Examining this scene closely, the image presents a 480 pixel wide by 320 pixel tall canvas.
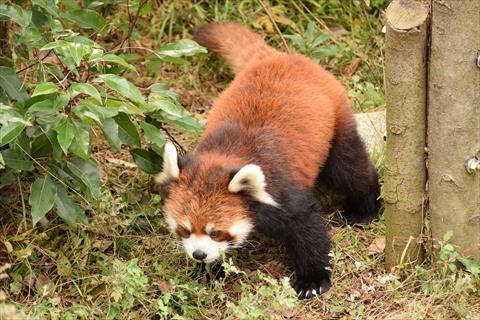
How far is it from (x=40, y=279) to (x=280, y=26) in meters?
2.74

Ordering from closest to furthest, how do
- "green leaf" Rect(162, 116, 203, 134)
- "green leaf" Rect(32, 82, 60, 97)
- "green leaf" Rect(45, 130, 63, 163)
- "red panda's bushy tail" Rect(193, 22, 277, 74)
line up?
"green leaf" Rect(32, 82, 60, 97)
"green leaf" Rect(45, 130, 63, 163)
"green leaf" Rect(162, 116, 203, 134)
"red panda's bushy tail" Rect(193, 22, 277, 74)

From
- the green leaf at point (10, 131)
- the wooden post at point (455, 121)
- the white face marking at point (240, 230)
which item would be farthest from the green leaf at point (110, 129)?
the wooden post at point (455, 121)

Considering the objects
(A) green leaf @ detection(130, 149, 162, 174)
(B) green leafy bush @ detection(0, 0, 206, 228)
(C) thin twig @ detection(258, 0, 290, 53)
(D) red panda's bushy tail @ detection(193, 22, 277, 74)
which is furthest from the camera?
(C) thin twig @ detection(258, 0, 290, 53)

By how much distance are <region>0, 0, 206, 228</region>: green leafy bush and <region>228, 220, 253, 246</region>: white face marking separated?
556mm

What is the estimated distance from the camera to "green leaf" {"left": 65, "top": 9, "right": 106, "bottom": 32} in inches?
152

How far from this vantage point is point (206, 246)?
3.67 metres

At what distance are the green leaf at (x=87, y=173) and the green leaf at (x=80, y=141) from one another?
11.7 inches

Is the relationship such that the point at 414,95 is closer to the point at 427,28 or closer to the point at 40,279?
the point at 427,28

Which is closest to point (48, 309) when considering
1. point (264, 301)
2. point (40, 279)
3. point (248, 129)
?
point (40, 279)

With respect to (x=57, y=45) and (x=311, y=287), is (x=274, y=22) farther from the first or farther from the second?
(x=57, y=45)

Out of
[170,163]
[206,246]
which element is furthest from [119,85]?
[206,246]

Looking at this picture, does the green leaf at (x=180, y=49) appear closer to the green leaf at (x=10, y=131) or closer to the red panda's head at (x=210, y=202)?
the red panda's head at (x=210, y=202)

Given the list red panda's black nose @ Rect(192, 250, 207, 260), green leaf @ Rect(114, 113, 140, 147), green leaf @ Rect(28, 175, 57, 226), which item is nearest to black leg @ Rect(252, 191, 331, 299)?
red panda's black nose @ Rect(192, 250, 207, 260)

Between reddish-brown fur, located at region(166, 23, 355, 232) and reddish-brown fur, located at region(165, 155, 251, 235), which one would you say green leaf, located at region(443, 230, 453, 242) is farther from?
reddish-brown fur, located at region(165, 155, 251, 235)
